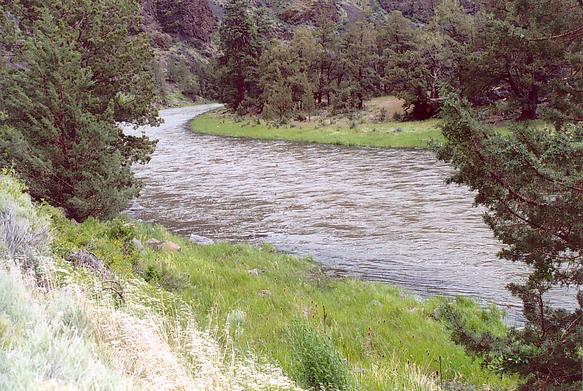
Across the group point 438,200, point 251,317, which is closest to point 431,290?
point 251,317

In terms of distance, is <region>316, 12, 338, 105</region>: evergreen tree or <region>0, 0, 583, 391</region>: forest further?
Answer: <region>316, 12, 338, 105</region>: evergreen tree

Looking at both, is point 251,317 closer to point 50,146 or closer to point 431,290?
point 431,290

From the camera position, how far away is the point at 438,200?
20172 millimetres

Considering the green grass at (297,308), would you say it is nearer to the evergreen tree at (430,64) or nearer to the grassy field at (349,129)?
the grassy field at (349,129)

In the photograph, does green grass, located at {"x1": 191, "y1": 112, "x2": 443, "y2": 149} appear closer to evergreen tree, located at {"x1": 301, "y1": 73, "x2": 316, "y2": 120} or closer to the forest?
the forest

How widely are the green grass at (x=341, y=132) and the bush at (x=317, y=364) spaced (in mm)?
27423

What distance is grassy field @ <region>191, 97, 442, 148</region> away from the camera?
121 ft

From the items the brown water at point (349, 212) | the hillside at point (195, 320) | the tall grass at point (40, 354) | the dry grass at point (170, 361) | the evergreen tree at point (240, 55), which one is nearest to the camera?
the tall grass at point (40, 354)

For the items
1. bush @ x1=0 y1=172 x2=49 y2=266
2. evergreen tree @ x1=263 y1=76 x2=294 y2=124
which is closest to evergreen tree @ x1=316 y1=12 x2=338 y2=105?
evergreen tree @ x1=263 y1=76 x2=294 y2=124

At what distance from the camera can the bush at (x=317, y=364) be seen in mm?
4898

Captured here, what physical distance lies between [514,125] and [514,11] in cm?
210

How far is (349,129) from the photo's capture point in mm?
43031

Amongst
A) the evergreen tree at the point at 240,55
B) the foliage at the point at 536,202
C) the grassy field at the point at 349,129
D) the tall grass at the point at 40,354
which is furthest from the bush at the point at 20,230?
the evergreen tree at the point at 240,55

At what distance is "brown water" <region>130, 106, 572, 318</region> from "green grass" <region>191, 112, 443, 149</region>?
271cm
